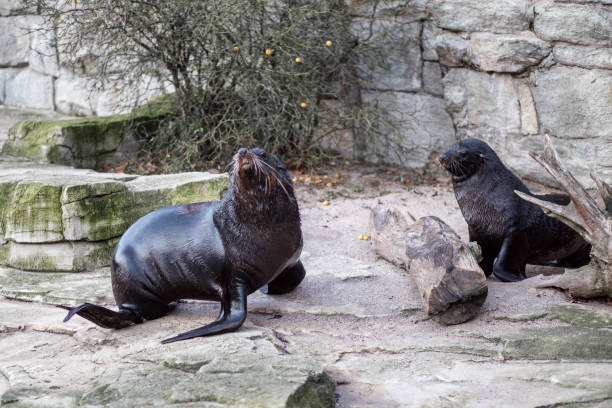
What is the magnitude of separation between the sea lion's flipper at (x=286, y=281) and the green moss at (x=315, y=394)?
1.42 m

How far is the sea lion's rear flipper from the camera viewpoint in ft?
12.3

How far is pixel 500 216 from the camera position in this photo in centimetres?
495

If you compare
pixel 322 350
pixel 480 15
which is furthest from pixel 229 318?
pixel 480 15

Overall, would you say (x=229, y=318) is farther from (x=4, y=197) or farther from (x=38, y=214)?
(x=4, y=197)

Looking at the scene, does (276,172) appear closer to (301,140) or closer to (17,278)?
(17,278)

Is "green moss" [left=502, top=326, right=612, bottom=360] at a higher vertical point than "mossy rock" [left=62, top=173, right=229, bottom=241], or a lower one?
lower

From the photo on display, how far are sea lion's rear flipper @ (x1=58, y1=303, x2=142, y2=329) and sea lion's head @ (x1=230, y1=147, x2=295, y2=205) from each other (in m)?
0.94

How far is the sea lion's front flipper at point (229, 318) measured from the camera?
364 centimetres

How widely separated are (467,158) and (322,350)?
2048mm

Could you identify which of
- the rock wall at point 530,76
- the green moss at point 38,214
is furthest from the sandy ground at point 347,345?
the rock wall at point 530,76

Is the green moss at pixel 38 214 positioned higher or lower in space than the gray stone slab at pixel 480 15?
lower

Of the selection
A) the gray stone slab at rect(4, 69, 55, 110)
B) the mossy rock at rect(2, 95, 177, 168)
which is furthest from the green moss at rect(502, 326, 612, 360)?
the gray stone slab at rect(4, 69, 55, 110)

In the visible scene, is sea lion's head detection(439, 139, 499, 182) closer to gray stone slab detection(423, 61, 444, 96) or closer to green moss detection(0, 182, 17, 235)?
gray stone slab detection(423, 61, 444, 96)

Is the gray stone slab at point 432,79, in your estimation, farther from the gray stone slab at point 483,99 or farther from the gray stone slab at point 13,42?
the gray stone slab at point 13,42
